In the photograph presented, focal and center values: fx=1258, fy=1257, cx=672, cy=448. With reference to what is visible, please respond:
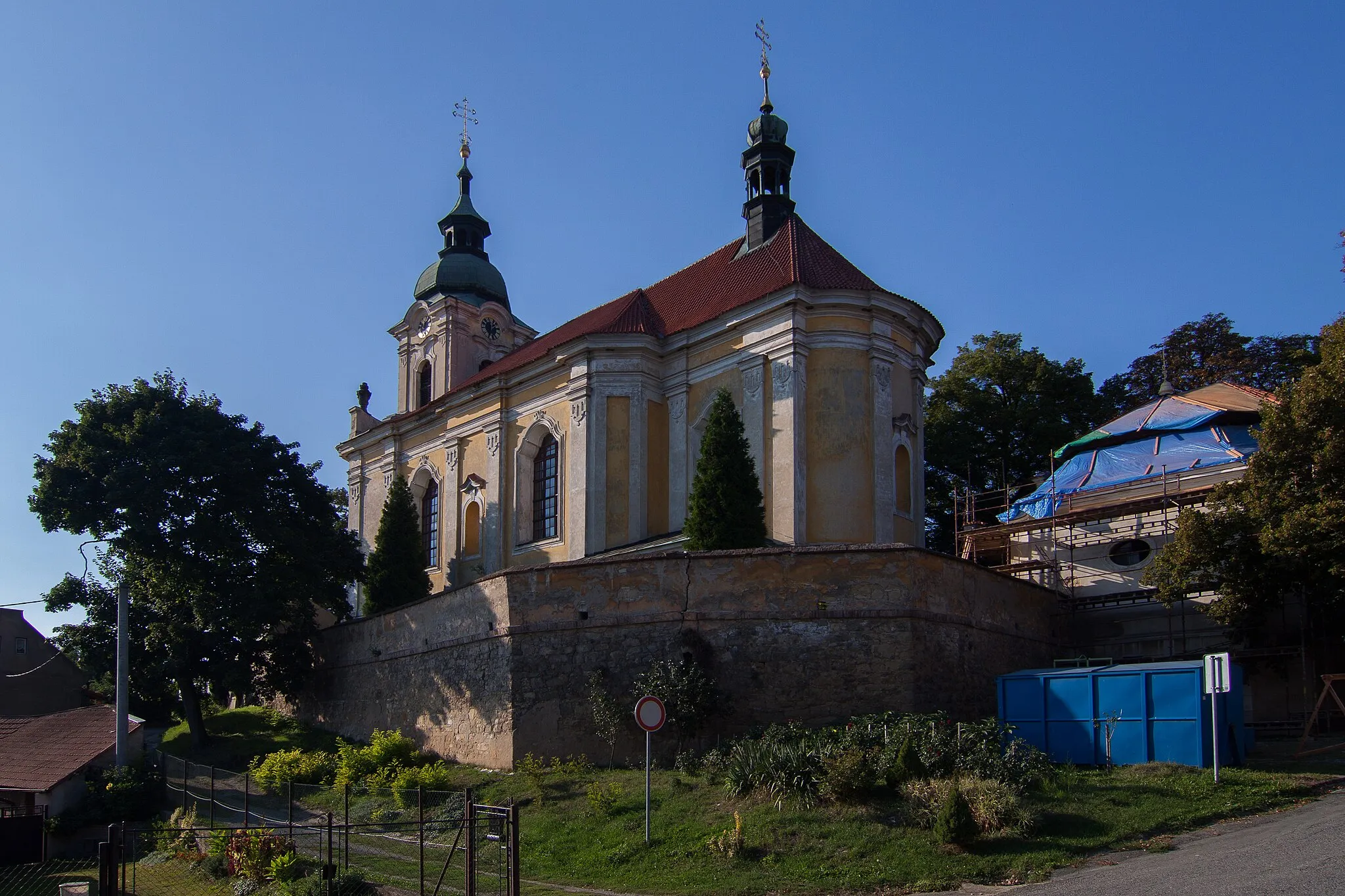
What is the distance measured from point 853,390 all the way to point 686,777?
13.8 meters

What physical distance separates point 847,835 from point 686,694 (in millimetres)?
6350

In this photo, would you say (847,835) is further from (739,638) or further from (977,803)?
(739,638)

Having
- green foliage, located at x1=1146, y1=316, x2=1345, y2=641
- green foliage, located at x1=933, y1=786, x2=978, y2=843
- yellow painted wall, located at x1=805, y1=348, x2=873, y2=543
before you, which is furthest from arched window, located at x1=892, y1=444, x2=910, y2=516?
green foliage, located at x1=933, y1=786, x2=978, y2=843

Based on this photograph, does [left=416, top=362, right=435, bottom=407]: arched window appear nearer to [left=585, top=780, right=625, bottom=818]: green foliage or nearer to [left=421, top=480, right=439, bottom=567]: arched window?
[left=421, top=480, right=439, bottom=567]: arched window

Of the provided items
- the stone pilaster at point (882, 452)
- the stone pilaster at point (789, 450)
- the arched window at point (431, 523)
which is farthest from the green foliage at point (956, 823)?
the arched window at point (431, 523)

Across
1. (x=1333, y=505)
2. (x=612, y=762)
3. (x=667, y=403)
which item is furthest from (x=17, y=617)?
(x=1333, y=505)

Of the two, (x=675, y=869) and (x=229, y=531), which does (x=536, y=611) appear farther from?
(x=229, y=531)

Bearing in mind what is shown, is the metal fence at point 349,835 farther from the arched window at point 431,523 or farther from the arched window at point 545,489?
the arched window at point 431,523

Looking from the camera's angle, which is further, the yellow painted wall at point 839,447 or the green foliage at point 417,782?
the yellow painted wall at point 839,447

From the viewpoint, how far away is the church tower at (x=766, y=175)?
38312 millimetres

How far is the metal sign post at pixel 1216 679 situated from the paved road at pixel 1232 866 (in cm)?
181

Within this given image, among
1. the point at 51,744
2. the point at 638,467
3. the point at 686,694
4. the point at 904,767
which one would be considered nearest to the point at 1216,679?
the point at 904,767

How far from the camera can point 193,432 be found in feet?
109

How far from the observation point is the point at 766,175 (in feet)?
128
